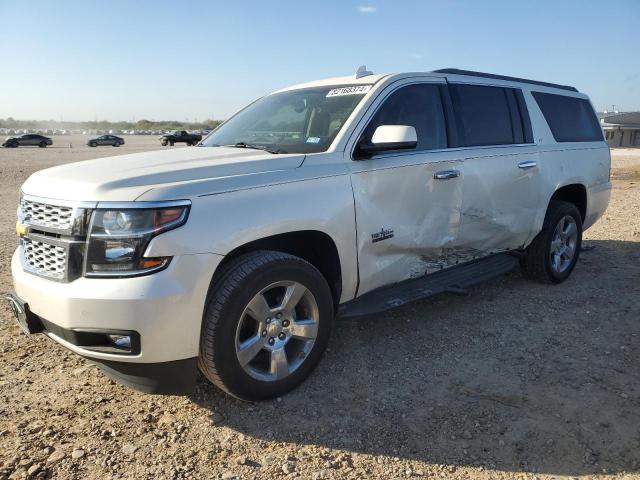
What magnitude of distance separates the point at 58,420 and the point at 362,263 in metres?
2.05

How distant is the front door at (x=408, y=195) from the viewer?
3.51m

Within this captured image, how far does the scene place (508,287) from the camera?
17.7ft

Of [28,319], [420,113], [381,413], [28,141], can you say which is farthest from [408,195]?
[28,141]

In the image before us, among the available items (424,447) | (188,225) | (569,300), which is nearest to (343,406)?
(424,447)

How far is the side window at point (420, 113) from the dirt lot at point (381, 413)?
153 cm

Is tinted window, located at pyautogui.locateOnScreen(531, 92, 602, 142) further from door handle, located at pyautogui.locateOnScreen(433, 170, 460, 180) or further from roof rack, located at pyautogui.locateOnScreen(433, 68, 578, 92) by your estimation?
door handle, located at pyautogui.locateOnScreen(433, 170, 460, 180)

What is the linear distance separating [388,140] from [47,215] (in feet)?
6.72

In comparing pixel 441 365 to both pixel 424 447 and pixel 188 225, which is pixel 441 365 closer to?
pixel 424 447

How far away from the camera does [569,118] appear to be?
5574 millimetres

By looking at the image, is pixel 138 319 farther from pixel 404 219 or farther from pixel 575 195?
pixel 575 195

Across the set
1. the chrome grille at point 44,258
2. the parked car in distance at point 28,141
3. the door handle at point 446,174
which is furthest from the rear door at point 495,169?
the parked car in distance at point 28,141

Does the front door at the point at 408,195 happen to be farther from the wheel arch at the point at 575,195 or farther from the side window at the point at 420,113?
the wheel arch at the point at 575,195

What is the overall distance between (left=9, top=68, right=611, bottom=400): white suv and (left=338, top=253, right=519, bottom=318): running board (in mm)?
18

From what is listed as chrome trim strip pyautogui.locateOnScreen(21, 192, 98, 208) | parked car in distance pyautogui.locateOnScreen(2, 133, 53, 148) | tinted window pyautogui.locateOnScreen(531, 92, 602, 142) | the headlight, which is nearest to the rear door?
tinted window pyautogui.locateOnScreen(531, 92, 602, 142)
